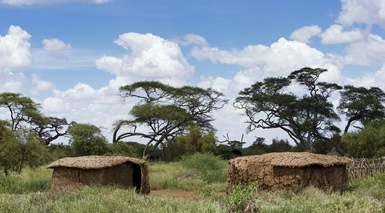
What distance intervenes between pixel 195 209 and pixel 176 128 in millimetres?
35996

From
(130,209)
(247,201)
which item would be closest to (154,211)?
(130,209)

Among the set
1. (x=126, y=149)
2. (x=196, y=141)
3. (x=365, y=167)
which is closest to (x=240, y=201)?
(x=365, y=167)

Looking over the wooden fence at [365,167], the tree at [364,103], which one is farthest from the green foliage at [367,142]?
the wooden fence at [365,167]

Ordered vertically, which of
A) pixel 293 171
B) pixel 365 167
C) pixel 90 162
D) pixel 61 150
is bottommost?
pixel 293 171

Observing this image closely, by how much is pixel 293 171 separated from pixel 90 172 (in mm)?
6490

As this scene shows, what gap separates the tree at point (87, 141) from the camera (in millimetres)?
38750

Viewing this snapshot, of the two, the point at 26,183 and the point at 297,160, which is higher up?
the point at 297,160

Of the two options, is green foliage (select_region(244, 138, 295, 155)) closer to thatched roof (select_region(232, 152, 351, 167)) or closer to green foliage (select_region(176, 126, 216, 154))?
green foliage (select_region(176, 126, 216, 154))

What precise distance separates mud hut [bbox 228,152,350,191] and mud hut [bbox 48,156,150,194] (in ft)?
12.6

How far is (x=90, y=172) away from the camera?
67.7 feet

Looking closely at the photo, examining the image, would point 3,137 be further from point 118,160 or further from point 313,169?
point 313,169

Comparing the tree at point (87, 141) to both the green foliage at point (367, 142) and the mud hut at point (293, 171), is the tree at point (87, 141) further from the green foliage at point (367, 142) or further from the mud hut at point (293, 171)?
the mud hut at point (293, 171)

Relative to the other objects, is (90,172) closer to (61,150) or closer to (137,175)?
(137,175)

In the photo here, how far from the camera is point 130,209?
9961 millimetres
